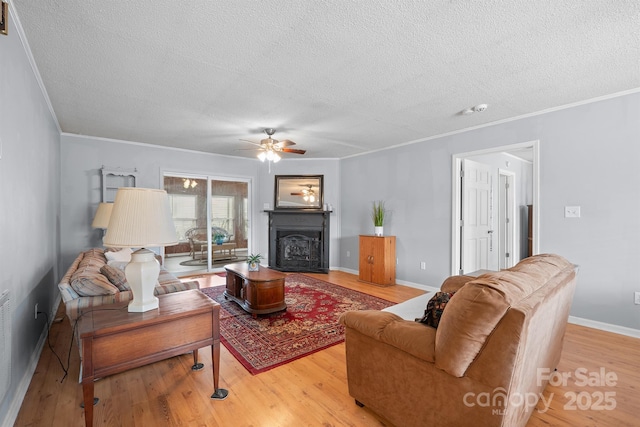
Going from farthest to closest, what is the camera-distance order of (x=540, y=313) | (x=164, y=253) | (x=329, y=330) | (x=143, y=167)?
(x=164, y=253), (x=143, y=167), (x=329, y=330), (x=540, y=313)

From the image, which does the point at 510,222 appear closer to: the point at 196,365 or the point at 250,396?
the point at 250,396

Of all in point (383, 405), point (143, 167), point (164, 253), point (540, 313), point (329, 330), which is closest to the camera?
point (540, 313)

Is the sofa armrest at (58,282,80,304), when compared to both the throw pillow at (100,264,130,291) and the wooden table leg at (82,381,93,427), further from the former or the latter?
the wooden table leg at (82,381,93,427)

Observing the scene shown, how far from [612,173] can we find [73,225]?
7271 millimetres

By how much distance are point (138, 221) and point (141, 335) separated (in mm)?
658

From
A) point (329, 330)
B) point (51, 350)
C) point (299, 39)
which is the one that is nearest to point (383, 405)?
point (329, 330)

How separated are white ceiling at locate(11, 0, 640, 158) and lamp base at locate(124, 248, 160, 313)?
5.08 feet

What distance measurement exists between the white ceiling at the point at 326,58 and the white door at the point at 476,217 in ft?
3.98

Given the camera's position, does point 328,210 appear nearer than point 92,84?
No

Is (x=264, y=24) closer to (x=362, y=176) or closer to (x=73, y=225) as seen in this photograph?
(x=362, y=176)

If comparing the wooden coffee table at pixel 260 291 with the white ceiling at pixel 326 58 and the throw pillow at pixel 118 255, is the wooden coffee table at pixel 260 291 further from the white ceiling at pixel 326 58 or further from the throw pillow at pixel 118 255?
the white ceiling at pixel 326 58

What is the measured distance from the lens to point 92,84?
2822 mm

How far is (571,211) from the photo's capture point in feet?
10.9

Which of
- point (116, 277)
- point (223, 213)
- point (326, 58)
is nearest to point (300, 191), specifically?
point (223, 213)
